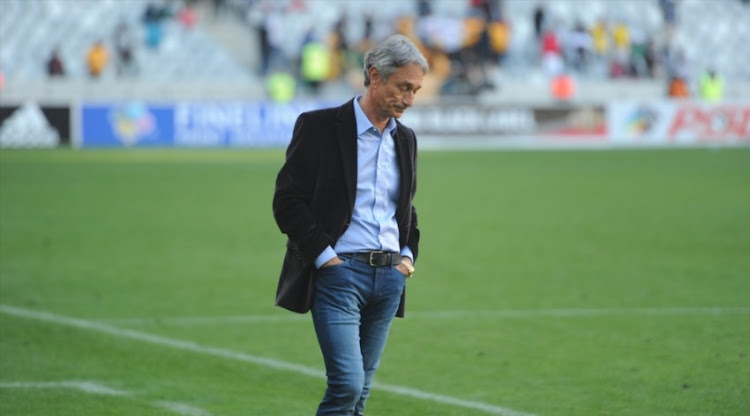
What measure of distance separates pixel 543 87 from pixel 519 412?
3537 cm

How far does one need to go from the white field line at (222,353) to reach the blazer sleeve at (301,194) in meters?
2.35

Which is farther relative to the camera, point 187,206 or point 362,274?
point 187,206

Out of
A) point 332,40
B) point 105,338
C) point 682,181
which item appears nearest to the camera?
point 105,338

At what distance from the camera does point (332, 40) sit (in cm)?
3941

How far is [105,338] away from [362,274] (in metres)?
4.66

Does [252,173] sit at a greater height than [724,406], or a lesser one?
lesser

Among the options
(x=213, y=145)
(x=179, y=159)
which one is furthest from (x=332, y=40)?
(x=179, y=159)

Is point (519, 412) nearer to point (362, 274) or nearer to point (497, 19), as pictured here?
point (362, 274)

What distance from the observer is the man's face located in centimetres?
533

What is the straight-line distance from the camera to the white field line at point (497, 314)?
1044 centimetres

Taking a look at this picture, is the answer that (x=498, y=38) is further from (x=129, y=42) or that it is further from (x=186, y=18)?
(x=129, y=42)

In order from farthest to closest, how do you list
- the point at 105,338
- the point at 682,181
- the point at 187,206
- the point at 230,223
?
1. the point at 682,181
2. the point at 187,206
3. the point at 230,223
4. the point at 105,338

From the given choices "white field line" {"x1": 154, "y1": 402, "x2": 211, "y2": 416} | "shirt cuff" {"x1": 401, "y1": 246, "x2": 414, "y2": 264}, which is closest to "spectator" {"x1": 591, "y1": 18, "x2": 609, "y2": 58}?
"white field line" {"x1": 154, "y1": 402, "x2": 211, "y2": 416}

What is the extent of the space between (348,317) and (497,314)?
5482 millimetres
